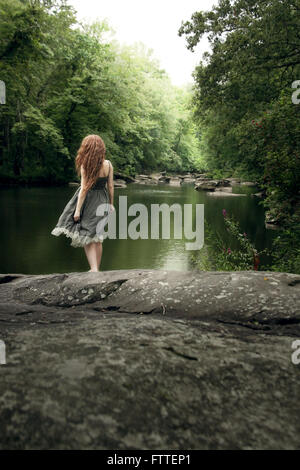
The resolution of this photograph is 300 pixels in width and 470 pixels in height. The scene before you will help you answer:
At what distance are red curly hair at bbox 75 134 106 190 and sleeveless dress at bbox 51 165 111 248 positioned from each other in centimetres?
14

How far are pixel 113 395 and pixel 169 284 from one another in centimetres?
170

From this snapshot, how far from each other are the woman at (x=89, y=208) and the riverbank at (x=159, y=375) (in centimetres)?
275

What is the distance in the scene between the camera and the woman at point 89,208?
17.8 ft

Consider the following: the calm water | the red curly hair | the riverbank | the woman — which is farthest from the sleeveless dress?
the calm water

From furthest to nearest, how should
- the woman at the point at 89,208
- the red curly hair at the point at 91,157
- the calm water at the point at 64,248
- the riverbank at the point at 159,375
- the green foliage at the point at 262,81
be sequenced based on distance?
the calm water at the point at 64,248 → the green foliage at the point at 262,81 → the woman at the point at 89,208 → the red curly hair at the point at 91,157 → the riverbank at the point at 159,375

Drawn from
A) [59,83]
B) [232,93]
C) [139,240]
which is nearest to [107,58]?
[59,83]

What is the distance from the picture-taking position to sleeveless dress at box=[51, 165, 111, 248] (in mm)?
5543

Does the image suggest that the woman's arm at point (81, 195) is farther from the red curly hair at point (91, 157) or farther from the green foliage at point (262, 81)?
the green foliage at point (262, 81)

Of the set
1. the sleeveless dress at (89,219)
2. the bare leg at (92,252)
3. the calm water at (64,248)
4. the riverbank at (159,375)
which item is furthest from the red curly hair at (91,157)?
the calm water at (64,248)

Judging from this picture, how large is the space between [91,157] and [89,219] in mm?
952

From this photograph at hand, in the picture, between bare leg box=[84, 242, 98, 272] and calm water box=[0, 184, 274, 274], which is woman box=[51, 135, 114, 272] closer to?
bare leg box=[84, 242, 98, 272]

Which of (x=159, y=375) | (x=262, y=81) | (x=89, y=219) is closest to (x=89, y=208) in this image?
(x=89, y=219)

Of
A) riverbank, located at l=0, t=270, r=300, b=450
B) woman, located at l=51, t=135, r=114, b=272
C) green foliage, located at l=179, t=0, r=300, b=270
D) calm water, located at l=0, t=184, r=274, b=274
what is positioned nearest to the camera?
Answer: riverbank, located at l=0, t=270, r=300, b=450

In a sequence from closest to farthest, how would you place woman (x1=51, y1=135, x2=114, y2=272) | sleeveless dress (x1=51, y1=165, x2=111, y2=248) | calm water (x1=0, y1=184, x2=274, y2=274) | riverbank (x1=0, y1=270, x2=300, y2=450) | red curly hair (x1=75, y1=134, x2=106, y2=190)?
riverbank (x1=0, y1=270, x2=300, y2=450) < red curly hair (x1=75, y1=134, x2=106, y2=190) < woman (x1=51, y1=135, x2=114, y2=272) < sleeveless dress (x1=51, y1=165, x2=111, y2=248) < calm water (x1=0, y1=184, x2=274, y2=274)
